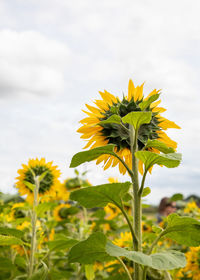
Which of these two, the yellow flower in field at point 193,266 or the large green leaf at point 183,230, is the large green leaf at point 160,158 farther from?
the yellow flower in field at point 193,266

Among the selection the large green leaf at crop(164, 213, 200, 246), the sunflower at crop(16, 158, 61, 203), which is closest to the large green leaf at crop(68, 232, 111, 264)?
the large green leaf at crop(164, 213, 200, 246)

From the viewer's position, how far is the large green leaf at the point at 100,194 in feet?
3.05

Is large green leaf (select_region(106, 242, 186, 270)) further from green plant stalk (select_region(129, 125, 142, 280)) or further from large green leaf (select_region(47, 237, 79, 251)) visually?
large green leaf (select_region(47, 237, 79, 251))

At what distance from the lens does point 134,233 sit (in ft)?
3.17

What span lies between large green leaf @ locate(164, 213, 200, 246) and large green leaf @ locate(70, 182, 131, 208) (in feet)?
0.56

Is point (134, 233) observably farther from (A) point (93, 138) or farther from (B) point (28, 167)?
(B) point (28, 167)

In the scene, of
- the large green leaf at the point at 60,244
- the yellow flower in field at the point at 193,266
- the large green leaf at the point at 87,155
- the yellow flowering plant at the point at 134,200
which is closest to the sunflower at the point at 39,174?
the large green leaf at the point at 60,244

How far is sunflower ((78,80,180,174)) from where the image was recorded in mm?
1202

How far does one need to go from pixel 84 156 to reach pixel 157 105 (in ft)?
1.53

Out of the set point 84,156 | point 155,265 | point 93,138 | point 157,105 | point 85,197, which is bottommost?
point 155,265

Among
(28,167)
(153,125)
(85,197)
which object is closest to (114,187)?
(85,197)

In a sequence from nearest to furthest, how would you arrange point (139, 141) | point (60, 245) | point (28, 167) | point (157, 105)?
point (139, 141)
point (157, 105)
point (60, 245)
point (28, 167)

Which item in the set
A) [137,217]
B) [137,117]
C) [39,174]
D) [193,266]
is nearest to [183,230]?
[137,217]

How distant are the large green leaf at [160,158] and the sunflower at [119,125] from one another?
0.72 ft
